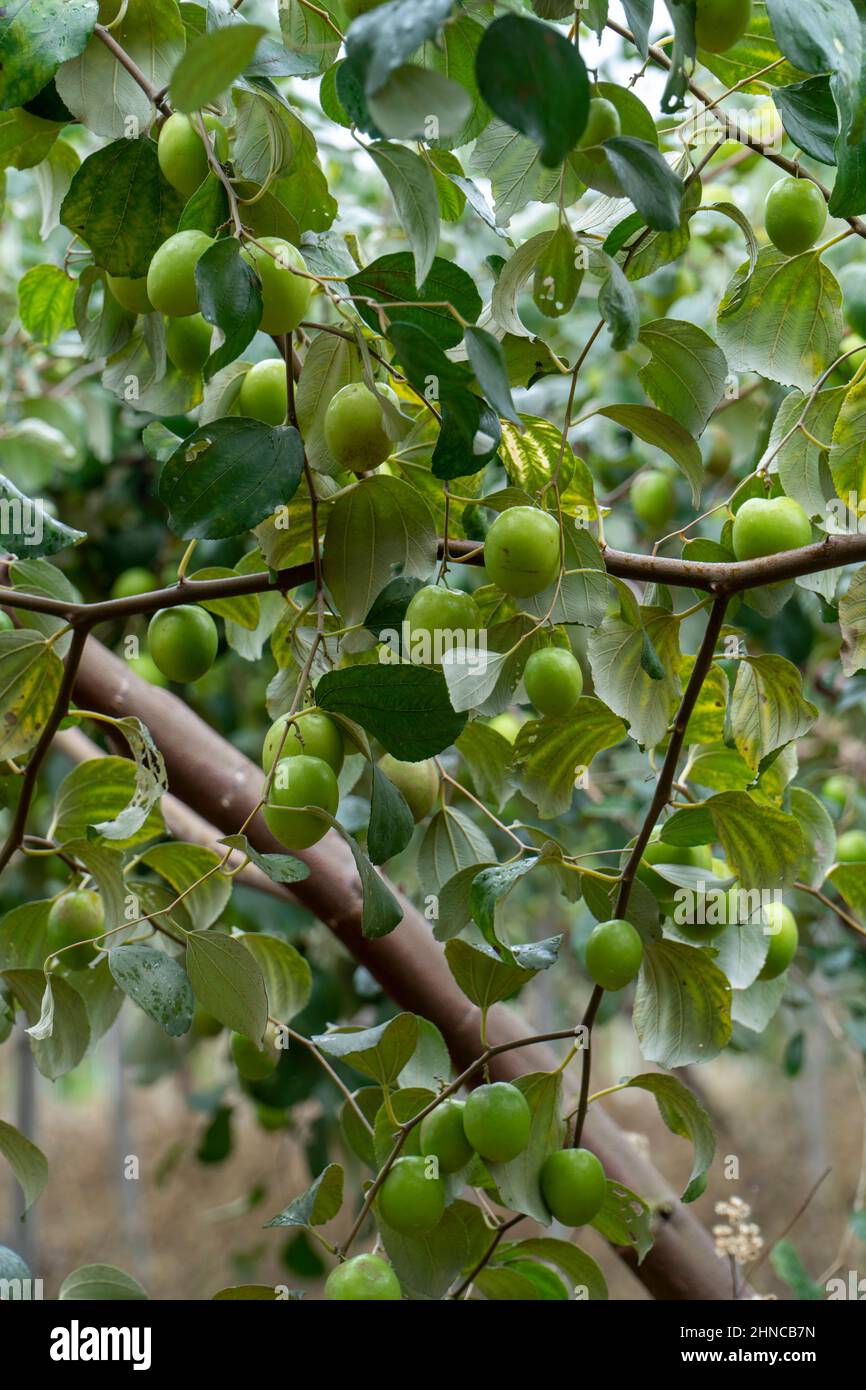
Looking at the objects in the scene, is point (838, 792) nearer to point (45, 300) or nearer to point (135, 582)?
point (135, 582)

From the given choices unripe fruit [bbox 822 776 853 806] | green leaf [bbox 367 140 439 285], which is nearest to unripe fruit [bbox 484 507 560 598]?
green leaf [bbox 367 140 439 285]

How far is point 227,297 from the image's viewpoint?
43 centimetres

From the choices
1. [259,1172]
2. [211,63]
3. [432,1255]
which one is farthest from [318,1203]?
[259,1172]

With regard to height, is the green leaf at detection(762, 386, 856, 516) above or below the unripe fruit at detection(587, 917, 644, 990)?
above

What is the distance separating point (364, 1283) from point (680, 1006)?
0.19 metres

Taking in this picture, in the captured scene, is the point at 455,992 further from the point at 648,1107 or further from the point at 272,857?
the point at 648,1107

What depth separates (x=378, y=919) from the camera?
0.50 m

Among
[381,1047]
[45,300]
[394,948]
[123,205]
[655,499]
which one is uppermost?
[655,499]

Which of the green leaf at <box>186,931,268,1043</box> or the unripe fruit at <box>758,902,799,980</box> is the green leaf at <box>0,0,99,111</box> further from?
the unripe fruit at <box>758,902,799,980</box>

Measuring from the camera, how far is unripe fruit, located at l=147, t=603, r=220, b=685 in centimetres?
60

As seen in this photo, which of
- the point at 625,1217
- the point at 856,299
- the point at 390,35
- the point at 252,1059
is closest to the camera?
the point at 390,35

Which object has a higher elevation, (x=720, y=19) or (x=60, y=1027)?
(x=720, y=19)

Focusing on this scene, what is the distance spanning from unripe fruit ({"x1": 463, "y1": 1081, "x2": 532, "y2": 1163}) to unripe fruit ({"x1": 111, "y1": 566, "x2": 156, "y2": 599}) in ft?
3.13
